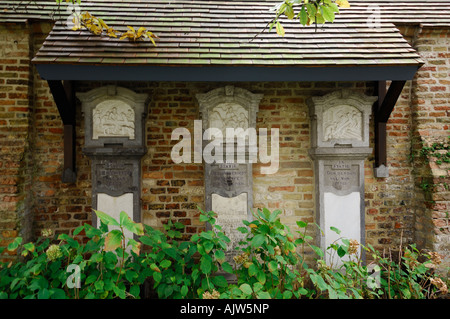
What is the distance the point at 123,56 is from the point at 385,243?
12.0 ft

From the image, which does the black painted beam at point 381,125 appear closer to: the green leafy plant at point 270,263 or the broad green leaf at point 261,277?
the green leafy plant at point 270,263

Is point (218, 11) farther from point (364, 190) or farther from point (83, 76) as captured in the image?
point (364, 190)

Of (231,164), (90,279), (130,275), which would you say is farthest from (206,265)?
(231,164)

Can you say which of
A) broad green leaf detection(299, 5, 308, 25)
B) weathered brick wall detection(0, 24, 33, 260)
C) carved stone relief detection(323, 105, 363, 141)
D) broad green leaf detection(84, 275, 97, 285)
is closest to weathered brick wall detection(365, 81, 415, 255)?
carved stone relief detection(323, 105, 363, 141)

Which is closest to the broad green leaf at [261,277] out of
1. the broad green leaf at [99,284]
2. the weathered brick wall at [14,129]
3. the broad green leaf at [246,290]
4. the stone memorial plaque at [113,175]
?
the broad green leaf at [246,290]

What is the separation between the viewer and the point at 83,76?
8.35 ft

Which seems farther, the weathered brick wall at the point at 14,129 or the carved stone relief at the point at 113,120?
the carved stone relief at the point at 113,120

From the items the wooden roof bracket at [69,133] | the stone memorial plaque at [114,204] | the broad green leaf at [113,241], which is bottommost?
the broad green leaf at [113,241]

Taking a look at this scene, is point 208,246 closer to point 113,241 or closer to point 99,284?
point 113,241

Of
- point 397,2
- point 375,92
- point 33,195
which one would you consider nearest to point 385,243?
point 375,92

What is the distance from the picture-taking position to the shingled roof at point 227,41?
2.57 meters

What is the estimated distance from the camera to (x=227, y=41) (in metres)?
2.82

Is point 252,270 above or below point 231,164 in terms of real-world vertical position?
below

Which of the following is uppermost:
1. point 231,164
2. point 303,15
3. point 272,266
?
point 303,15
